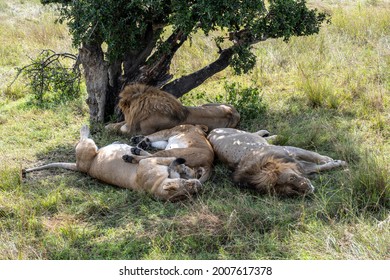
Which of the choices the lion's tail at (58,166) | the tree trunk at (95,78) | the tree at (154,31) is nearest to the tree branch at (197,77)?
the tree at (154,31)

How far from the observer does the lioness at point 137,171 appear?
246 inches

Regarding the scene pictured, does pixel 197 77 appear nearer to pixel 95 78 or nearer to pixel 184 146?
pixel 95 78

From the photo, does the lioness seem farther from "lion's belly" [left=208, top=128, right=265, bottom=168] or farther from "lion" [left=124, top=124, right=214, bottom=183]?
"lion's belly" [left=208, top=128, right=265, bottom=168]

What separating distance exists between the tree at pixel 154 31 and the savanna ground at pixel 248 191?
2.47 ft

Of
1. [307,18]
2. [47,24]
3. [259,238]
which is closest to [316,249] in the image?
[259,238]

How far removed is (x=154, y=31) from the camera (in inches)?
352

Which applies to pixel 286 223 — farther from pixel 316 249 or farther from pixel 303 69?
pixel 303 69

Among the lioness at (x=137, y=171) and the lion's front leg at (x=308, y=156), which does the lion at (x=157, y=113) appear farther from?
the lion's front leg at (x=308, y=156)

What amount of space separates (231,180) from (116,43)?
2.95 meters

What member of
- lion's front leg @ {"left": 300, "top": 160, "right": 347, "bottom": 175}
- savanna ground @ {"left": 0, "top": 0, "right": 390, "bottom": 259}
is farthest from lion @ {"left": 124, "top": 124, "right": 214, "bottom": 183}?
lion's front leg @ {"left": 300, "top": 160, "right": 347, "bottom": 175}

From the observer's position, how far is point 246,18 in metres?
7.92

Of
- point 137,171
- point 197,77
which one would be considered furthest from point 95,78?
point 137,171

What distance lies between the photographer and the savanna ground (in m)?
5.24

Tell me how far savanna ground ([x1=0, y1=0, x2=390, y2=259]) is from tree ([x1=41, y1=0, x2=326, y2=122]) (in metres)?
0.75
